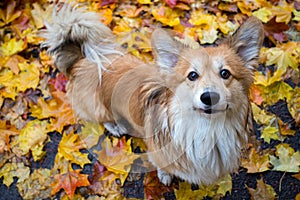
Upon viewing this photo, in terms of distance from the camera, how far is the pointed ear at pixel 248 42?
2035 mm

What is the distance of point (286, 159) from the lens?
2775 mm

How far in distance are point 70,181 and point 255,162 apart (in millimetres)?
1234

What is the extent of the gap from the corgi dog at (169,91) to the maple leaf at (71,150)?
0.57ft

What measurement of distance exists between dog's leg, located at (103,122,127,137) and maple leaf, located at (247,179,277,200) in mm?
934

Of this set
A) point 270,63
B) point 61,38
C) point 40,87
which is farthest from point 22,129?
point 270,63

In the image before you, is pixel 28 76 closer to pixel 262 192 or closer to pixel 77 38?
pixel 77 38

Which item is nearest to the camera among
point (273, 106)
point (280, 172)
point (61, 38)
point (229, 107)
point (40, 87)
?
point (229, 107)

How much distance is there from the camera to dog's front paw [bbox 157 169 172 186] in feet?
8.96

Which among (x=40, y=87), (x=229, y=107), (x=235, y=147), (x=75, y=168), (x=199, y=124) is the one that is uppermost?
(x=229, y=107)

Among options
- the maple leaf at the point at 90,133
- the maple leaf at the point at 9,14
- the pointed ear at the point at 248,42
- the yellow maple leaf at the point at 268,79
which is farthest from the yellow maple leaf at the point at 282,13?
the maple leaf at the point at 9,14

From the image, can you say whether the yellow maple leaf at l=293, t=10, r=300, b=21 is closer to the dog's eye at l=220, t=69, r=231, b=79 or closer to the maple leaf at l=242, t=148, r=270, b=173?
the maple leaf at l=242, t=148, r=270, b=173

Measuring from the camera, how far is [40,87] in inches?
127

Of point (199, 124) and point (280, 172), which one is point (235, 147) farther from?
point (280, 172)

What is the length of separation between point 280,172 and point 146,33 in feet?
4.75
